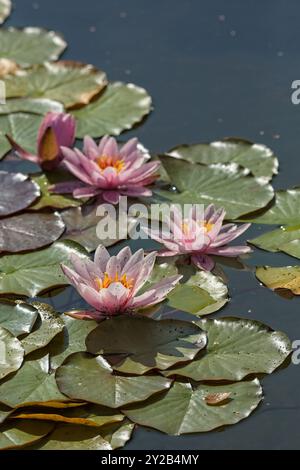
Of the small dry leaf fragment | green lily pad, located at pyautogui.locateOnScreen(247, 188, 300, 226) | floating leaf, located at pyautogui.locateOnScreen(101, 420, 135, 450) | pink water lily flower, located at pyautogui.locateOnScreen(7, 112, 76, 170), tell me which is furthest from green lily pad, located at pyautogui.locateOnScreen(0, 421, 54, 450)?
pink water lily flower, located at pyautogui.locateOnScreen(7, 112, 76, 170)

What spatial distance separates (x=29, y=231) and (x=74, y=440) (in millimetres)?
859

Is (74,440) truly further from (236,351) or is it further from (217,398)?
(236,351)

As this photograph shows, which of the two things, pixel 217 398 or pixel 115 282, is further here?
pixel 115 282

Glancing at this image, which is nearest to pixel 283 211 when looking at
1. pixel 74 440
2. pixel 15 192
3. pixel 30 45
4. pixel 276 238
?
pixel 276 238

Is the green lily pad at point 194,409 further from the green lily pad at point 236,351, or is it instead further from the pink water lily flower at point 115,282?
the pink water lily flower at point 115,282

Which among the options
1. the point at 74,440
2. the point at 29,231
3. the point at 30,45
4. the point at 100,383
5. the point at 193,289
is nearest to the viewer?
the point at 74,440

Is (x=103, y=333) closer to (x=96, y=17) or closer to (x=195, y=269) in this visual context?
(x=195, y=269)

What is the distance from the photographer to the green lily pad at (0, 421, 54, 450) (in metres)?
2.15

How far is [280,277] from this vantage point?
2633mm

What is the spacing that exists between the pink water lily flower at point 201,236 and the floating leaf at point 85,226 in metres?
0.18

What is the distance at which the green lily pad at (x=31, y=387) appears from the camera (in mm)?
2240

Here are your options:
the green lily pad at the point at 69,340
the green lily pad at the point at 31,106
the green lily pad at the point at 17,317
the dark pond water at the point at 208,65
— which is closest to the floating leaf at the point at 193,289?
the dark pond water at the point at 208,65

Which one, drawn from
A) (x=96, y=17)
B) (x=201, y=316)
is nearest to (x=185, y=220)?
(x=201, y=316)
